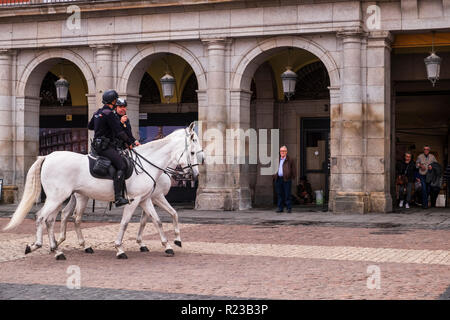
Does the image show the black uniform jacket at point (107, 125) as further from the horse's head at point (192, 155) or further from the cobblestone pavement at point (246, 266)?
the cobblestone pavement at point (246, 266)

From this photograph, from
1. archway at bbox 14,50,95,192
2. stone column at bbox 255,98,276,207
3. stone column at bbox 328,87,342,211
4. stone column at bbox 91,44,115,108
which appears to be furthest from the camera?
stone column at bbox 255,98,276,207

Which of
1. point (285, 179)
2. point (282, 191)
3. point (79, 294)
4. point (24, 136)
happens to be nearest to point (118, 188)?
point (79, 294)

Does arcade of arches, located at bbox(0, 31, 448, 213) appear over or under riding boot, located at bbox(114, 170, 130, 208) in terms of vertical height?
over

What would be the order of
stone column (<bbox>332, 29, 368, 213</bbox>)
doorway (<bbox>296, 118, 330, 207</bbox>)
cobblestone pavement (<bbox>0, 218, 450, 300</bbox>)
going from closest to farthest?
cobblestone pavement (<bbox>0, 218, 450, 300</bbox>) → stone column (<bbox>332, 29, 368, 213</bbox>) → doorway (<bbox>296, 118, 330, 207</bbox>)

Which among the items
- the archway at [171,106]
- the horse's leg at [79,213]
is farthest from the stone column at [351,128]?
the horse's leg at [79,213]

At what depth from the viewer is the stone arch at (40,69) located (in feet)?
79.9

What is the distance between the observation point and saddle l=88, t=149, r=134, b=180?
12078 mm

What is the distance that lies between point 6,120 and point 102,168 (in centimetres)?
1420

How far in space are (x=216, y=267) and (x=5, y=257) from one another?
3410mm

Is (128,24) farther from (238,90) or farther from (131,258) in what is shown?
(131,258)

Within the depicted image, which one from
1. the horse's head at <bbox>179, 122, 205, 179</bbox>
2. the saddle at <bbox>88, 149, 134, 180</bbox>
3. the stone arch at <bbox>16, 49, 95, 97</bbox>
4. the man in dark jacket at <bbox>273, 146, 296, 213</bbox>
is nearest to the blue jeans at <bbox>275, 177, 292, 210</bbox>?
the man in dark jacket at <bbox>273, 146, 296, 213</bbox>

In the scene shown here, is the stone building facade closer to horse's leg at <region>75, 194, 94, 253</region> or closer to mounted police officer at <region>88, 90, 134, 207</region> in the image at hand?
horse's leg at <region>75, 194, 94, 253</region>

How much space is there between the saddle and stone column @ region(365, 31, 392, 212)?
35.2ft
